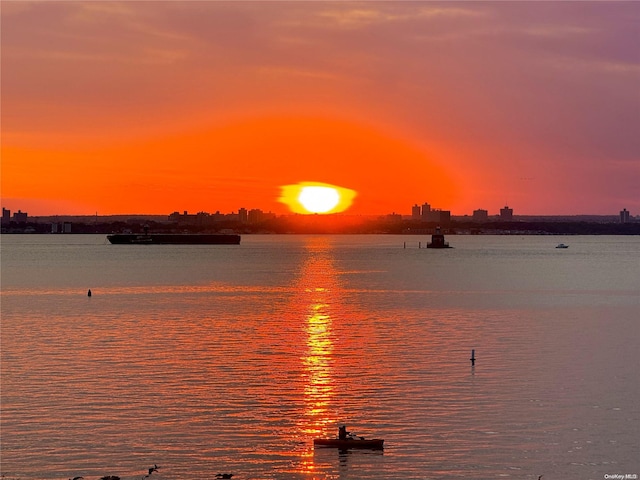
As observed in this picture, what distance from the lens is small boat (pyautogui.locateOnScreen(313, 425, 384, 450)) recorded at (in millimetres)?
37188

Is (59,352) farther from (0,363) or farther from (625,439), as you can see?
(625,439)

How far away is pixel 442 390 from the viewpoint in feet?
163

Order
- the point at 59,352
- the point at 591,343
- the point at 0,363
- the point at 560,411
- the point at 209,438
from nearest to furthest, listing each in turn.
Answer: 1. the point at 209,438
2. the point at 560,411
3. the point at 0,363
4. the point at 59,352
5. the point at 591,343

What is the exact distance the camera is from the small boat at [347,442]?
122ft

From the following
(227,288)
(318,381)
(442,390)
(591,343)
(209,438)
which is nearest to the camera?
(209,438)

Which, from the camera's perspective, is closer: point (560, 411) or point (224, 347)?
point (560, 411)

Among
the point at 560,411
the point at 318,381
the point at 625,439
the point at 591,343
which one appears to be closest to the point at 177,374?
the point at 318,381

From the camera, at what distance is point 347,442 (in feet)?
123

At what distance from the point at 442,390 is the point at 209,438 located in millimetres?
14911

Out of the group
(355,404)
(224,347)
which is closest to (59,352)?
(224,347)

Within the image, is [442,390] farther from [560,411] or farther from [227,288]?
[227,288]

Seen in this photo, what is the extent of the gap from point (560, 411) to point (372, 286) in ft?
341

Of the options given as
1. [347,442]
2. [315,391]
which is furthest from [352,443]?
[315,391]

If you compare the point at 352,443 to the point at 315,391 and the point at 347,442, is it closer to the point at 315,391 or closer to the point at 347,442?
the point at 347,442
